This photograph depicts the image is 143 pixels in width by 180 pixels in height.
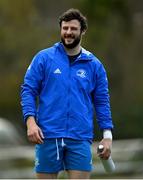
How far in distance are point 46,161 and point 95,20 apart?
30425mm

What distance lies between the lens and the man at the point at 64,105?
8609 millimetres

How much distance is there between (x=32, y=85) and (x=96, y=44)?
1168 inches

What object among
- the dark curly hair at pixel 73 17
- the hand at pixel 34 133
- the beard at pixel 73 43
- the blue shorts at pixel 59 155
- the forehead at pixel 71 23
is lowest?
the blue shorts at pixel 59 155

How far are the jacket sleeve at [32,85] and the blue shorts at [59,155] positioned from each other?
309 millimetres

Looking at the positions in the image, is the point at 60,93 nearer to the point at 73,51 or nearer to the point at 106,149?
the point at 73,51

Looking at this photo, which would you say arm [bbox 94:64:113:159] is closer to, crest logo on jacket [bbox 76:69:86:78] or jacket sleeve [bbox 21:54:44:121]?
crest logo on jacket [bbox 76:69:86:78]

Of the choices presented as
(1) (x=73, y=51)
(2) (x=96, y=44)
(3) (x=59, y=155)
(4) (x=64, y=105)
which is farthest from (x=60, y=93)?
(2) (x=96, y=44)

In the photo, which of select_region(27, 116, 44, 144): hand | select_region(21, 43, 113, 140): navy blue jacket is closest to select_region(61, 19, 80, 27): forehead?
select_region(21, 43, 113, 140): navy blue jacket

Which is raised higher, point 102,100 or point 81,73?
point 81,73

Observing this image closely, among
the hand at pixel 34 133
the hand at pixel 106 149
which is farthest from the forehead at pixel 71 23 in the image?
the hand at pixel 106 149

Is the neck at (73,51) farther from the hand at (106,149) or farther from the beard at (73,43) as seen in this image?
the hand at (106,149)

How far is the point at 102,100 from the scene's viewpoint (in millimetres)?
8891

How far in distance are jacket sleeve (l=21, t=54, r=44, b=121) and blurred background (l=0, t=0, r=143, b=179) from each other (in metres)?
27.6

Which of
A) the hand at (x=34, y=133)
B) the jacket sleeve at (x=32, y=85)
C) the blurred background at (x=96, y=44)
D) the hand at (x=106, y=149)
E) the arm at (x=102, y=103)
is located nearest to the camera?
the hand at (x=34, y=133)
